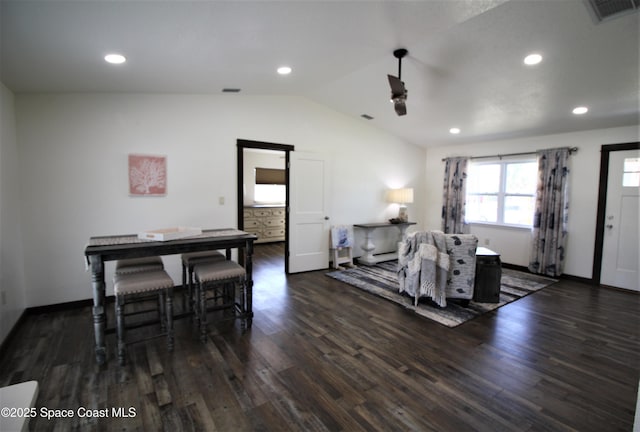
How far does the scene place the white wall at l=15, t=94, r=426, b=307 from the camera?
330cm

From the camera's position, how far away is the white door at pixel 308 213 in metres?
4.96

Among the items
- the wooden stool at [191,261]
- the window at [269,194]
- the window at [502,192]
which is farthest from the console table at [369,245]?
the window at [269,194]

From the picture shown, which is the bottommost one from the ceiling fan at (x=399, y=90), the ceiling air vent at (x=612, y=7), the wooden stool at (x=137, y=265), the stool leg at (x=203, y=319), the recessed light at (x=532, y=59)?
the stool leg at (x=203, y=319)

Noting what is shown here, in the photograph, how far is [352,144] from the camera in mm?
5645

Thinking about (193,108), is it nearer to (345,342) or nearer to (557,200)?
(345,342)

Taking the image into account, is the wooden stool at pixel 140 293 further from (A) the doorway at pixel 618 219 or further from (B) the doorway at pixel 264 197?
(A) the doorway at pixel 618 219

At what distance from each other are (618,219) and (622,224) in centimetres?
8

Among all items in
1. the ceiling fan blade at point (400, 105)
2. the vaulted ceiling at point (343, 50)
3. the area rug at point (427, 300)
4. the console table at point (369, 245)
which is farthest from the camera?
the console table at point (369, 245)

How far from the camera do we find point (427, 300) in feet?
12.6

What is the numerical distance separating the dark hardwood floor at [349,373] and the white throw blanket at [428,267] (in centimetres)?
38

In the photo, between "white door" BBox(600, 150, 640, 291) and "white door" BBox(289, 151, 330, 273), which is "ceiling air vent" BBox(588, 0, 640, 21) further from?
"white door" BBox(289, 151, 330, 273)

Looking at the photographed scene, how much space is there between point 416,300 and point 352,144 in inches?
123

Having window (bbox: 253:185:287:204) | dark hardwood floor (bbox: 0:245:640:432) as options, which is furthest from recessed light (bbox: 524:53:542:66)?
window (bbox: 253:185:287:204)

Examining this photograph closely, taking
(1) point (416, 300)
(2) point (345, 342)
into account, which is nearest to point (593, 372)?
(1) point (416, 300)
